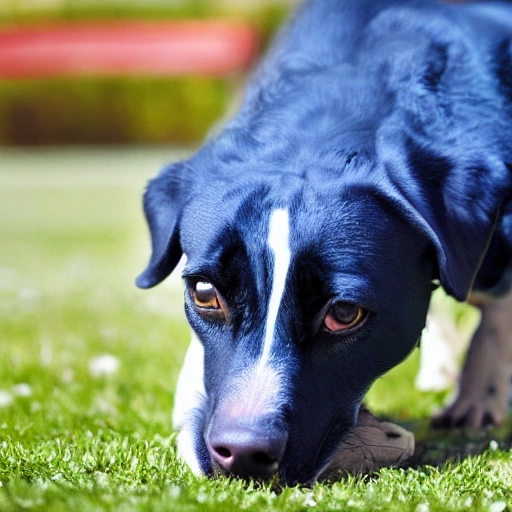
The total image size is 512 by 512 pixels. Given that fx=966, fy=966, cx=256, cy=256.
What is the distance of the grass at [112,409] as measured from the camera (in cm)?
260

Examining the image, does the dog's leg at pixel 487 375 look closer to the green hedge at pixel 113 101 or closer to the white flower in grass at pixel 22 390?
the white flower in grass at pixel 22 390

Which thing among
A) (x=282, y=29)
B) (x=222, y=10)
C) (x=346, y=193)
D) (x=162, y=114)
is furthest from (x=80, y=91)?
(x=346, y=193)

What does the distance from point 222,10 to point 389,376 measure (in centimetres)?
1738

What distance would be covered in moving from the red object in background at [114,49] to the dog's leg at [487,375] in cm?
1527

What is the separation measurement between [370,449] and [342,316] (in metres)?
0.47

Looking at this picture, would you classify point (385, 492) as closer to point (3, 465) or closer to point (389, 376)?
point (3, 465)

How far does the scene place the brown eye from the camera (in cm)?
284

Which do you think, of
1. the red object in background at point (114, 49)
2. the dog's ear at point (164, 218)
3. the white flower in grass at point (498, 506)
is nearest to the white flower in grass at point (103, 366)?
the dog's ear at point (164, 218)

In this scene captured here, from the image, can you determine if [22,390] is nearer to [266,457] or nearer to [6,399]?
[6,399]

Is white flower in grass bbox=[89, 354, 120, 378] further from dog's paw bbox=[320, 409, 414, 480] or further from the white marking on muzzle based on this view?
dog's paw bbox=[320, 409, 414, 480]

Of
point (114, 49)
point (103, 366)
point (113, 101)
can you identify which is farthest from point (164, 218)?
point (113, 101)

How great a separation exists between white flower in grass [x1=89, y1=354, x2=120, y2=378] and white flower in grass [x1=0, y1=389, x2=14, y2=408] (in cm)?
52

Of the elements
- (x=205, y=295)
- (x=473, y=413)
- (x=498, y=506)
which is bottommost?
(x=473, y=413)

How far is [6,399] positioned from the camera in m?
3.85
